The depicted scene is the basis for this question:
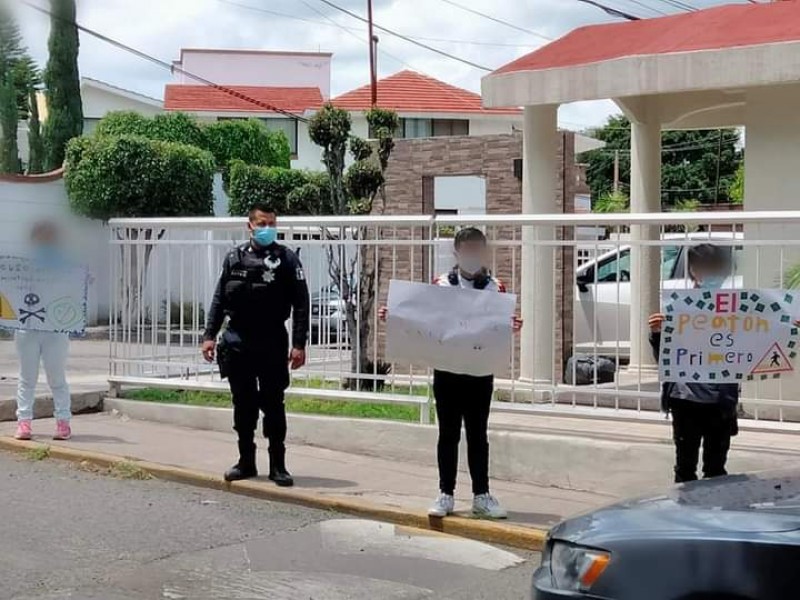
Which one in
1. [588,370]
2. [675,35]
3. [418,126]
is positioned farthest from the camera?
[418,126]

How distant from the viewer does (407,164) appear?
14125mm

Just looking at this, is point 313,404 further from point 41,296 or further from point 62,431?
point 41,296

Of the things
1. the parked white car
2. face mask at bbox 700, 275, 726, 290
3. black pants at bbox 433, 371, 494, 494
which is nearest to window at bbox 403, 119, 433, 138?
the parked white car

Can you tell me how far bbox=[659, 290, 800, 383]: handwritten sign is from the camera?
632 centimetres

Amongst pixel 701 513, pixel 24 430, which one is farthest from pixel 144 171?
pixel 701 513

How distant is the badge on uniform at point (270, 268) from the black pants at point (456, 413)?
4.90 ft

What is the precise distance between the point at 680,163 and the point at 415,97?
15576mm

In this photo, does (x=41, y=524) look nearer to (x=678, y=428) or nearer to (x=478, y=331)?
(x=478, y=331)

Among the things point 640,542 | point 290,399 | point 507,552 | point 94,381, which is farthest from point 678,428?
point 94,381

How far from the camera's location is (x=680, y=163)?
184ft

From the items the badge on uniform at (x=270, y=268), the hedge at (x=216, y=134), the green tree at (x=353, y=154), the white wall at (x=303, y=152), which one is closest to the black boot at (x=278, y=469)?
the badge on uniform at (x=270, y=268)

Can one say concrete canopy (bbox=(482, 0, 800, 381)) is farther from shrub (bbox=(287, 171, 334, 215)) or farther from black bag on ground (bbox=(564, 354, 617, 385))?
shrub (bbox=(287, 171, 334, 215))

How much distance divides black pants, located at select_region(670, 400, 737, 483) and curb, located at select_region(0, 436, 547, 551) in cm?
93

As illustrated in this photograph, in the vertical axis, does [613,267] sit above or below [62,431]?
above
